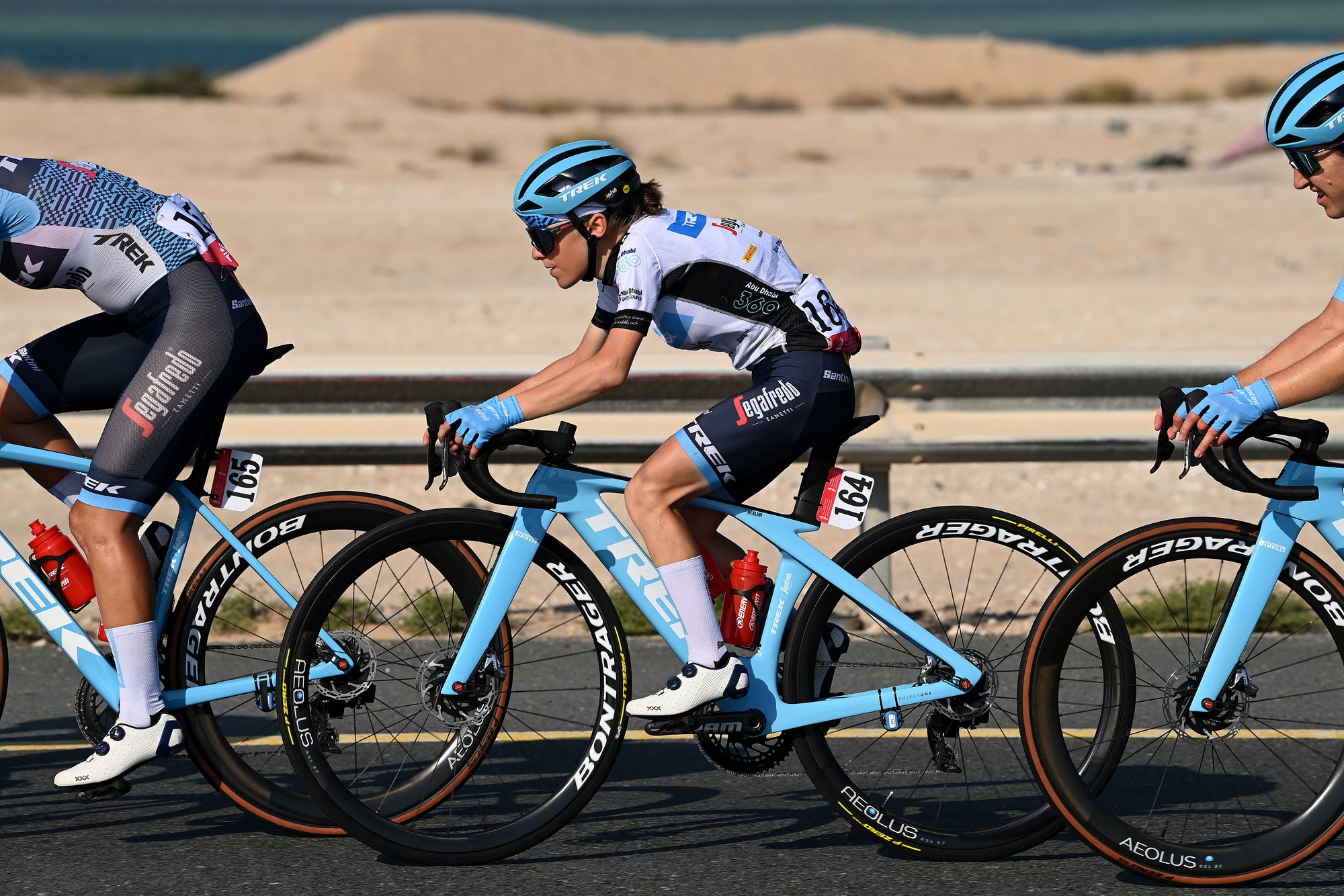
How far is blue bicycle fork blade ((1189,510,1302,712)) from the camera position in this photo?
13.8 ft

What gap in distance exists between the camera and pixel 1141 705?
536cm

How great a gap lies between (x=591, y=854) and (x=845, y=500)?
48.2 inches

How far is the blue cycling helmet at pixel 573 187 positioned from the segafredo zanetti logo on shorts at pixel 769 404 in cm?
61

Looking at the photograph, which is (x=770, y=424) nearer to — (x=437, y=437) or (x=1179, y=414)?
(x=437, y=437)

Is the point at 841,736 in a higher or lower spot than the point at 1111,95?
lower

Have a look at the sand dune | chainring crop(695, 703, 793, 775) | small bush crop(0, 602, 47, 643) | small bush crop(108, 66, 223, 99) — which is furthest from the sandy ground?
the sand dune

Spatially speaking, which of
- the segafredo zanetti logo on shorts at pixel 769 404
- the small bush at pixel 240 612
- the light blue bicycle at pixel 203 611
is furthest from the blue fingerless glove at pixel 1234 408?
the small bush at pixel 240 612

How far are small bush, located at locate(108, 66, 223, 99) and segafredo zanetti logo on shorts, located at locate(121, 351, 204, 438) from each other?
59117 mm

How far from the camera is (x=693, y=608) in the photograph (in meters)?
4.42

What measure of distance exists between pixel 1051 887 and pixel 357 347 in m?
12.0

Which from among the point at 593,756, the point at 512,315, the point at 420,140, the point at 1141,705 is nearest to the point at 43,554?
the point at 593,756

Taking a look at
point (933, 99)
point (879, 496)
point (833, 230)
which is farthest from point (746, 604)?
point (933, 99)

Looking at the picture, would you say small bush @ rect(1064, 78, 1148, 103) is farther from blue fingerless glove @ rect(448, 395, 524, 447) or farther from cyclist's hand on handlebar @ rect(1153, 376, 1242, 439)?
blue fingerless glove @ rect(448, 395, 524, 447)

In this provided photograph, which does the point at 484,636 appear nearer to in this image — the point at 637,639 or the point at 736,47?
the point at 637,639
